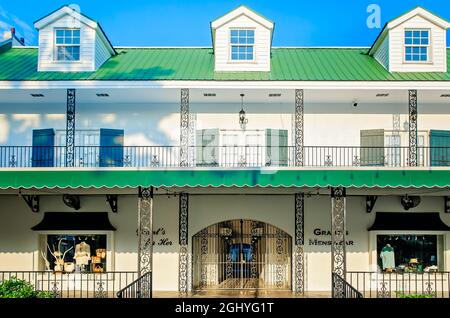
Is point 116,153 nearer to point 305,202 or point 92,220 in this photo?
point 92,220

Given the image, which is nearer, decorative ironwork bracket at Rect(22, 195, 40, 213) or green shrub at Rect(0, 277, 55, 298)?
green shrub at Rect(0, 277, 55, 298)

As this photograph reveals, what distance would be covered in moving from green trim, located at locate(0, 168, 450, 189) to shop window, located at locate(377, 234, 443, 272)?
4830 mm

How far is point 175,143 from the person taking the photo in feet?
64.7

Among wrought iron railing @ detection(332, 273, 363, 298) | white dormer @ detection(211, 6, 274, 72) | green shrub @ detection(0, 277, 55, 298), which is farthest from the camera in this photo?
white dormer @ detection(211, 6, 274, 72)

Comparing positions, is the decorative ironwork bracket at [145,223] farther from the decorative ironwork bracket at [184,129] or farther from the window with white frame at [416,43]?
the window with white frame at [416,43]

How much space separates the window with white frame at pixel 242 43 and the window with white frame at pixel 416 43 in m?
5.29

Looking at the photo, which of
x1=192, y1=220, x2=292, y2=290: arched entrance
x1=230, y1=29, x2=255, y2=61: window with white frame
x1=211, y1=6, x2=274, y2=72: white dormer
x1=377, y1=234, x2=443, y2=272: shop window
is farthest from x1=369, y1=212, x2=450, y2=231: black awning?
x1=230, y1=29, x2=255, y2=61: window with white frame

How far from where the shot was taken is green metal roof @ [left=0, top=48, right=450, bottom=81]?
18625 mm

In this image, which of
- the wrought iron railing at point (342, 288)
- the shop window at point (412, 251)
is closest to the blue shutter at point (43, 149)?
the wrought iron railing at point (342, 288)

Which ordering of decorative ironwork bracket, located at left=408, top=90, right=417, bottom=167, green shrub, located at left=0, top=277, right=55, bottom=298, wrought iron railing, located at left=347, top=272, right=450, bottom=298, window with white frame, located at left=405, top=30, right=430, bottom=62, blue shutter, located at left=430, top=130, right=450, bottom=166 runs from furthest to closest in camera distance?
window with white frame, located at left=405, top=30, right=430, bottom=62 < blue shutter, located at left=430, top=130, right=450, bottom=166 < wrought iron railing, located at left=347, top=272, right=450, bottom=298 < decorative ironwork bracket, located at left=408, top=90, right=417, bottom=167 < green shrub, located at left=0, top=277, right=55, bottom=298

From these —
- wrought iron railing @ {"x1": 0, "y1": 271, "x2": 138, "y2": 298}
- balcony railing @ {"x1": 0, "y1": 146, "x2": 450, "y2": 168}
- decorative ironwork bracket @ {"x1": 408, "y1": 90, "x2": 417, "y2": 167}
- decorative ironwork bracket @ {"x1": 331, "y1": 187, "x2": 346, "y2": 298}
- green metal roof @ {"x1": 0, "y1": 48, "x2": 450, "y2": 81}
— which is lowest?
wrought iron railing @ {"x1": 0, "y1": 271, "x2": 138, "y2": 298}

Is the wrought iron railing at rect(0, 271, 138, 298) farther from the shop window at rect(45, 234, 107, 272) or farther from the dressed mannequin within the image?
the dressed mannequin

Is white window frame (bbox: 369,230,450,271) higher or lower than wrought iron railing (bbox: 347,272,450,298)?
higher

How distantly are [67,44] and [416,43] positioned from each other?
11.9 meters
